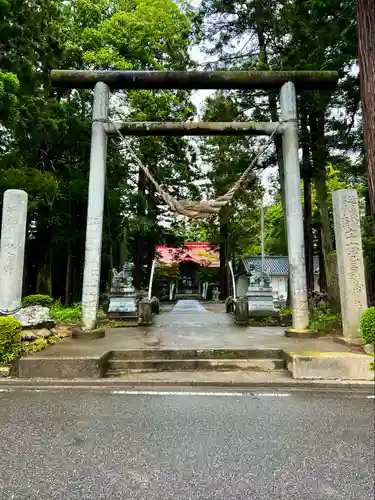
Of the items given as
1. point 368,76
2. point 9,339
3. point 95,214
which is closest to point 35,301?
point 95,214

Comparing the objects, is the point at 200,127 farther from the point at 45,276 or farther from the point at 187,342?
the point at 45,276

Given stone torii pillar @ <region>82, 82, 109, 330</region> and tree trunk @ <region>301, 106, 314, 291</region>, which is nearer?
stone torii pillar @ <region>82, 82, 109, 330</region>

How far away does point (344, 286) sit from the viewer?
6.42 metres

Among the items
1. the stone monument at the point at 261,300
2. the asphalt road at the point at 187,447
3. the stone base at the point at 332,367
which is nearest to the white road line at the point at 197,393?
the asphalt road at the point at 187,447

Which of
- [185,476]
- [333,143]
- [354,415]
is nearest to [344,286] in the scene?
[354,415]

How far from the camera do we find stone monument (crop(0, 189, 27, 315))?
20.9ft

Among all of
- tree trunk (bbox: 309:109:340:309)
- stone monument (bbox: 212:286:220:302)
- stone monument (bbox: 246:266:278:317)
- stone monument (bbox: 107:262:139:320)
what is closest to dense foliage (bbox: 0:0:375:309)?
tree trunk (bbox: 309:109:340:309)

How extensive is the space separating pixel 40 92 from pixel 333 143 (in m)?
9.43

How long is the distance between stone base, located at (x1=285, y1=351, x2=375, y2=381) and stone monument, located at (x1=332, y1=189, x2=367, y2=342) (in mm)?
1311

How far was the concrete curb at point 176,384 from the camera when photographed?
469 cm

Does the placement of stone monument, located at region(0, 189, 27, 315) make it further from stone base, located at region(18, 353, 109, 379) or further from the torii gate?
stone base, located at region(18, 353, 109, 379)

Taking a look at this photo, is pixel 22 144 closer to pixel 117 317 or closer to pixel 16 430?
pixel 117 317

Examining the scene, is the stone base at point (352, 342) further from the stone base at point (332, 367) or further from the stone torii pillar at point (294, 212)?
the stone torii pillar at point (294, 212)

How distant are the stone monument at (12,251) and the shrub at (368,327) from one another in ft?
18.5
